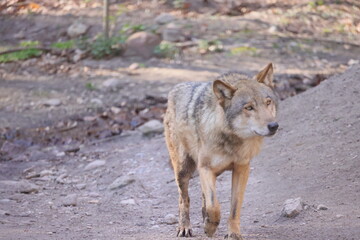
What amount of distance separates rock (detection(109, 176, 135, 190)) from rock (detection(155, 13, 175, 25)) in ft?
30.9

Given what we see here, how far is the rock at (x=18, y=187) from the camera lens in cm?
965

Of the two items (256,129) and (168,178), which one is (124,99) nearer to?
A: (168,178)

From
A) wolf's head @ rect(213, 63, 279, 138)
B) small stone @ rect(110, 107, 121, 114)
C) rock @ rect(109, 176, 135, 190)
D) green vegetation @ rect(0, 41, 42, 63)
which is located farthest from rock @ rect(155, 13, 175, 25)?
wolf's head @ rect(213, 63, 279, 138)

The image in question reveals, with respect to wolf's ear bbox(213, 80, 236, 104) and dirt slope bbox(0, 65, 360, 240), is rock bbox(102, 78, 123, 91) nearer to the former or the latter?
dirt slope bbox(0, 65, 360, 240)

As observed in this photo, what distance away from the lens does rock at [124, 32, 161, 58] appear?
1734cm

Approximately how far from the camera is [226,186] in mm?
9180

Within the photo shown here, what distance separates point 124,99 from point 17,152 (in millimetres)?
3250

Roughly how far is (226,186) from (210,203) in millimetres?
2728

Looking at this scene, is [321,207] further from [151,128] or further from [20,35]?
[20,35]

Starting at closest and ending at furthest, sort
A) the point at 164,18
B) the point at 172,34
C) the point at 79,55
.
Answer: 1. the point at 79,55
2. the point at 172,34
3. the point at 164,18

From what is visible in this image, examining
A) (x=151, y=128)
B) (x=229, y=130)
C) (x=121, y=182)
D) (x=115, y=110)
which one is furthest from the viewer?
(x=115, y=110)

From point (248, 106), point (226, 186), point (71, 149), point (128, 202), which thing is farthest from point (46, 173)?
point (248, 106)

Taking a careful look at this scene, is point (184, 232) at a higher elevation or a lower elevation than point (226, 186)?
higher

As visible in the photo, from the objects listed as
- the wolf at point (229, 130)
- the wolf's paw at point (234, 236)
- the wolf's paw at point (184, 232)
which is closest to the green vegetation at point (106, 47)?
the wolf at point (229, 130)
